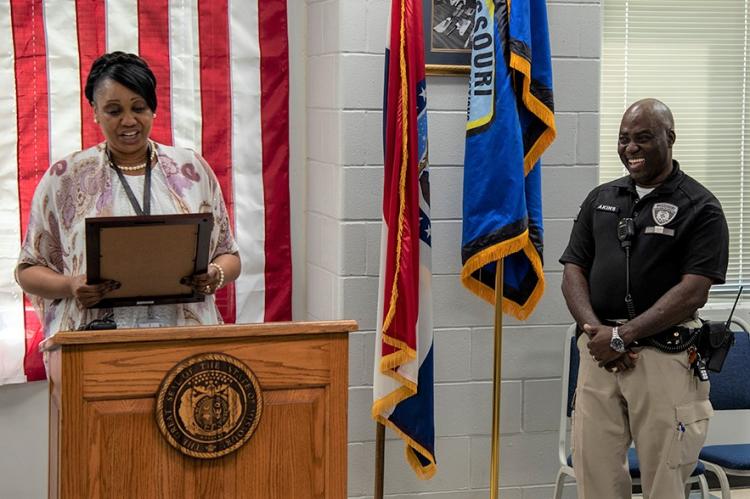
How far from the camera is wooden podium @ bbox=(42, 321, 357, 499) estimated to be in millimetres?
2256

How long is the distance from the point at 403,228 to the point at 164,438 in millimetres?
1333

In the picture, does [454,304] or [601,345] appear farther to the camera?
[454,304]

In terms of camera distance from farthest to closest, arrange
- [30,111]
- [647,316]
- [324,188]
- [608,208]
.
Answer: [324,188] < [30,111] < [608,208] < [647,316]

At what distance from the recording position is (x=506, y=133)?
3.47 meters

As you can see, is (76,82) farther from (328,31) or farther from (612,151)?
(612,151)

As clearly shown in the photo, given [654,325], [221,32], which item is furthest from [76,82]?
[654,325]

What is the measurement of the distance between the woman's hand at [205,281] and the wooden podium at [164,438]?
353mm

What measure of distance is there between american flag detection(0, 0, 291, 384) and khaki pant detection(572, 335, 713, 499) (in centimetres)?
131

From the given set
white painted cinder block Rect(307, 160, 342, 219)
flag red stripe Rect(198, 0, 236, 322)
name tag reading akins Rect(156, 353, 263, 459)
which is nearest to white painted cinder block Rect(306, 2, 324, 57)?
flag red stripe Rect(198, 0, 236, 322)

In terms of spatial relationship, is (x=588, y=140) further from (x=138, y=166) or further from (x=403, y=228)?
(x=138, y=166)

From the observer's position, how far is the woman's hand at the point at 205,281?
8.69ft

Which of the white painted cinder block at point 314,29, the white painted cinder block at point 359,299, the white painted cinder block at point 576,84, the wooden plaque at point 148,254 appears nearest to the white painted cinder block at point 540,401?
the white painted cinder block at point 359,299

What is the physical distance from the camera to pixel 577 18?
3934 mm

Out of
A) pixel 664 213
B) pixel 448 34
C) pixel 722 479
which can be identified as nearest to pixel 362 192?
pixel 448 34
